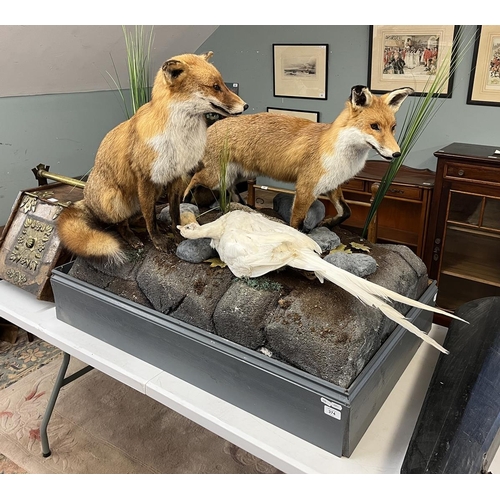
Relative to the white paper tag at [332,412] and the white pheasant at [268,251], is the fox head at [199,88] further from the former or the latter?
the white paper tag at [332,412]

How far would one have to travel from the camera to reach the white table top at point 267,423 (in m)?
0.86

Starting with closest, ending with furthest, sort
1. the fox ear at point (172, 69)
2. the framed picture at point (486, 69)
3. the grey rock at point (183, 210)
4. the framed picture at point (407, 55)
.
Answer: the fox ear at point (172, 69), the grey rock at point (183, 210), the framed picture at point (486, 69), the framed picture at point (407, 55)

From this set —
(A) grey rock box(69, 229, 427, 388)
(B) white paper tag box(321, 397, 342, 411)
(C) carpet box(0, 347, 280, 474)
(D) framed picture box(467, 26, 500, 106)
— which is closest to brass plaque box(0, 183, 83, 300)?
(A) grey rock box(69, 229, 427, 388)

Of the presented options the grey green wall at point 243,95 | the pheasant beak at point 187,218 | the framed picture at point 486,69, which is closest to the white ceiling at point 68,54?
the grey green wall at point 243,95

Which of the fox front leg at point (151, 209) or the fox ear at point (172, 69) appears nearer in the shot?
the fox ear at point (172, 69)

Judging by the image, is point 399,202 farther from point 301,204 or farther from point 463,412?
point 463,412

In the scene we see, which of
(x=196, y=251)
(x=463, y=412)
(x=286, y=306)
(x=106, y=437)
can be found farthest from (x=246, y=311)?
(x=106, y=437)

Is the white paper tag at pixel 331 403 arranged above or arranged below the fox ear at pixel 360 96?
below

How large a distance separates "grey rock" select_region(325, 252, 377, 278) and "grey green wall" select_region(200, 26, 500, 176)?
5.03 feet

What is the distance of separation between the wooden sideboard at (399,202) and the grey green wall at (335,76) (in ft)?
0.68

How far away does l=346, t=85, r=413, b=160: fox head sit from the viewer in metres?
0.92

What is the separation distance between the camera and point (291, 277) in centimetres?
101

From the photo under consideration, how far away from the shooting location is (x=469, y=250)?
7.16 ft

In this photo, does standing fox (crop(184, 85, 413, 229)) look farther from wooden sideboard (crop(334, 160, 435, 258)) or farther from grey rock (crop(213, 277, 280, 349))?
wooden sideboard (crop(334, 160, 435, 258))
